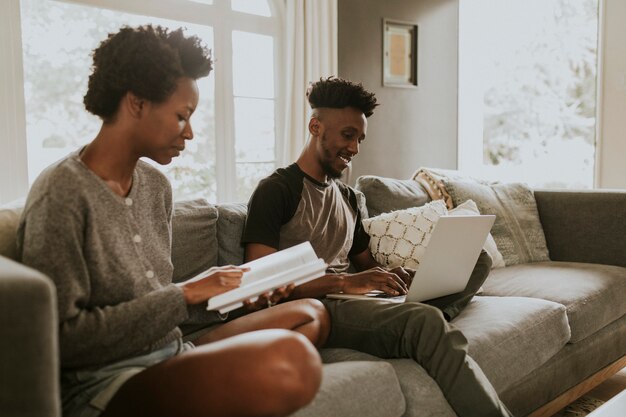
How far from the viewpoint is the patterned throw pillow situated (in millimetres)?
2375

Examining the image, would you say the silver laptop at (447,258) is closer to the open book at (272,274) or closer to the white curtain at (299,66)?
the open book at (272,274)

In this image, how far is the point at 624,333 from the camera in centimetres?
259

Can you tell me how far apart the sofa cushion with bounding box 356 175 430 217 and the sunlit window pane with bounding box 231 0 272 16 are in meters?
1.38

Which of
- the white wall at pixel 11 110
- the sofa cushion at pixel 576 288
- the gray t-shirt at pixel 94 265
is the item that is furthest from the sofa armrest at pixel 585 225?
the white wall at pixel 11 110

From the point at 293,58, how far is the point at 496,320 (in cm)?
212

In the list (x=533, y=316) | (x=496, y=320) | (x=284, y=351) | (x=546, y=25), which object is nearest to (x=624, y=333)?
(x=533, y=316)

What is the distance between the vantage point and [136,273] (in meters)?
1.23

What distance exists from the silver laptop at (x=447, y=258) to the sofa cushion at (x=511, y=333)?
146mm

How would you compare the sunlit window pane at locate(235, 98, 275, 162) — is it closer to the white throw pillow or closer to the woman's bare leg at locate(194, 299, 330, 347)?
the white throw pillow

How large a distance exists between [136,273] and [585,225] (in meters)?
2.45

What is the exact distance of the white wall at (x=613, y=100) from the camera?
4.05 meters

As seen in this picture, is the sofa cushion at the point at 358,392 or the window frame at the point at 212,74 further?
the window frame at the point at 212,74

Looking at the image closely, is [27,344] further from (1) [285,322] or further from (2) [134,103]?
(1) [285,322]

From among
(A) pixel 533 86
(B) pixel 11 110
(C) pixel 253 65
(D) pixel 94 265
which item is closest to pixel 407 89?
(C) pixel 253 65
